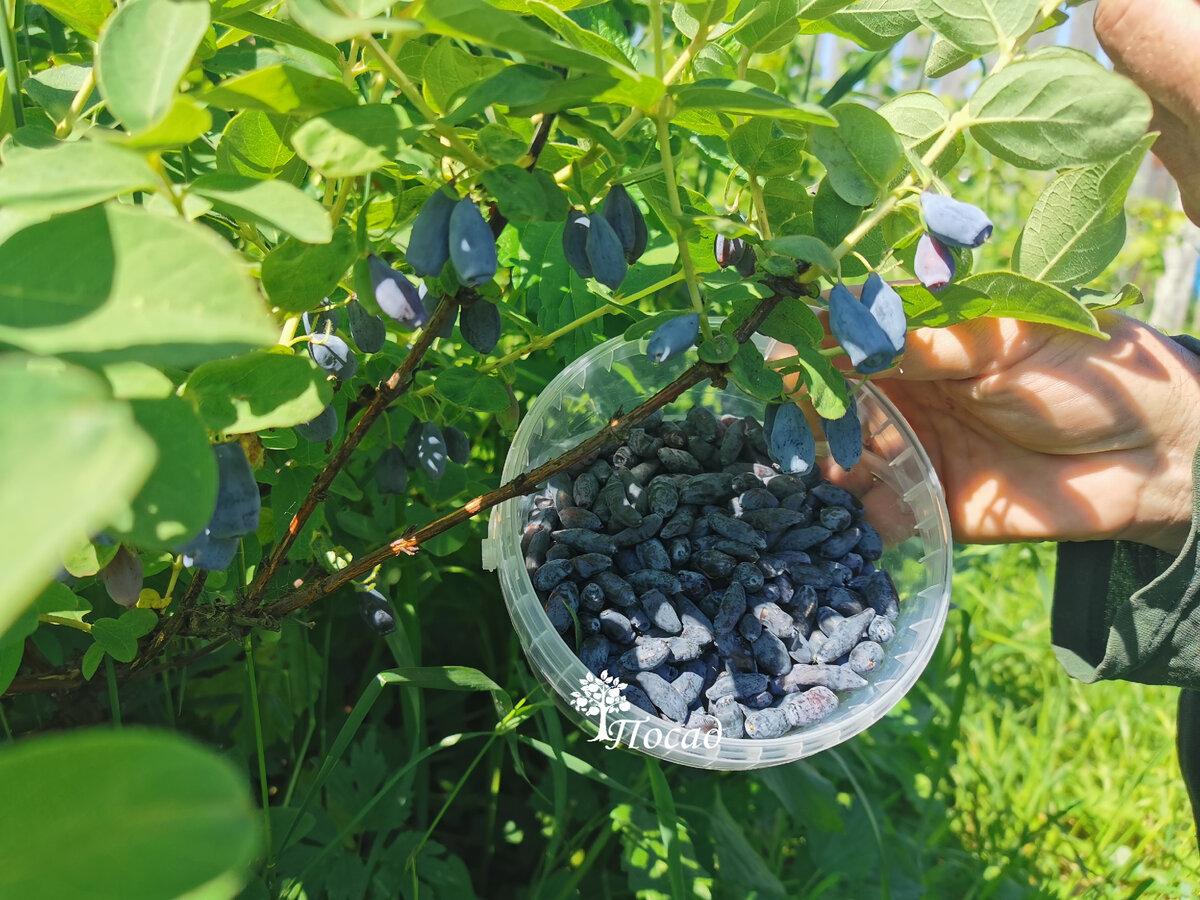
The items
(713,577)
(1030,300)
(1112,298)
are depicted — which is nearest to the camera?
(1030,300)

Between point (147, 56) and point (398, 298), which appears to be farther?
point (398, 298)

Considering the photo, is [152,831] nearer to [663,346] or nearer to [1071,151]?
[663,346]

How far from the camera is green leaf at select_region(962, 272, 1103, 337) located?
0.68m

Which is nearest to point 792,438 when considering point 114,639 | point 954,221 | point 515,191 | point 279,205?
point 954,221

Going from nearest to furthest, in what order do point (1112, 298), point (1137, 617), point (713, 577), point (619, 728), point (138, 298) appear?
point (138, 298) < point (1112, 298) < point (619, 728) < point (713, 577) < point (1137, 617)

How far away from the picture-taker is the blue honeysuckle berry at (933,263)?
65cm

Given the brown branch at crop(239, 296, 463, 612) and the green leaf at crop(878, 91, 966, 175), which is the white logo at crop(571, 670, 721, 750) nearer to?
the brown branch at crop(239, 296, 463, 612)

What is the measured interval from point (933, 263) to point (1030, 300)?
0.33ft

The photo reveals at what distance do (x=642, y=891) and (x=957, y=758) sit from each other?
88cm

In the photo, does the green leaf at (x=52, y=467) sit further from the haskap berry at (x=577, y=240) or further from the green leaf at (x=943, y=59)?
the green leaf at (x=943, y=59)

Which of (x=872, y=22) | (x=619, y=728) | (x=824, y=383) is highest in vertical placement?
(x=872, y=22)

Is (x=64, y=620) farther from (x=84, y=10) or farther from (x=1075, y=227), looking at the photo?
(x=1075, y=227)

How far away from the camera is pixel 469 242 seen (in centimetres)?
54

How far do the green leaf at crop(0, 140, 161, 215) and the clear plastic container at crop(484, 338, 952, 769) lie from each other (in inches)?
18.5
